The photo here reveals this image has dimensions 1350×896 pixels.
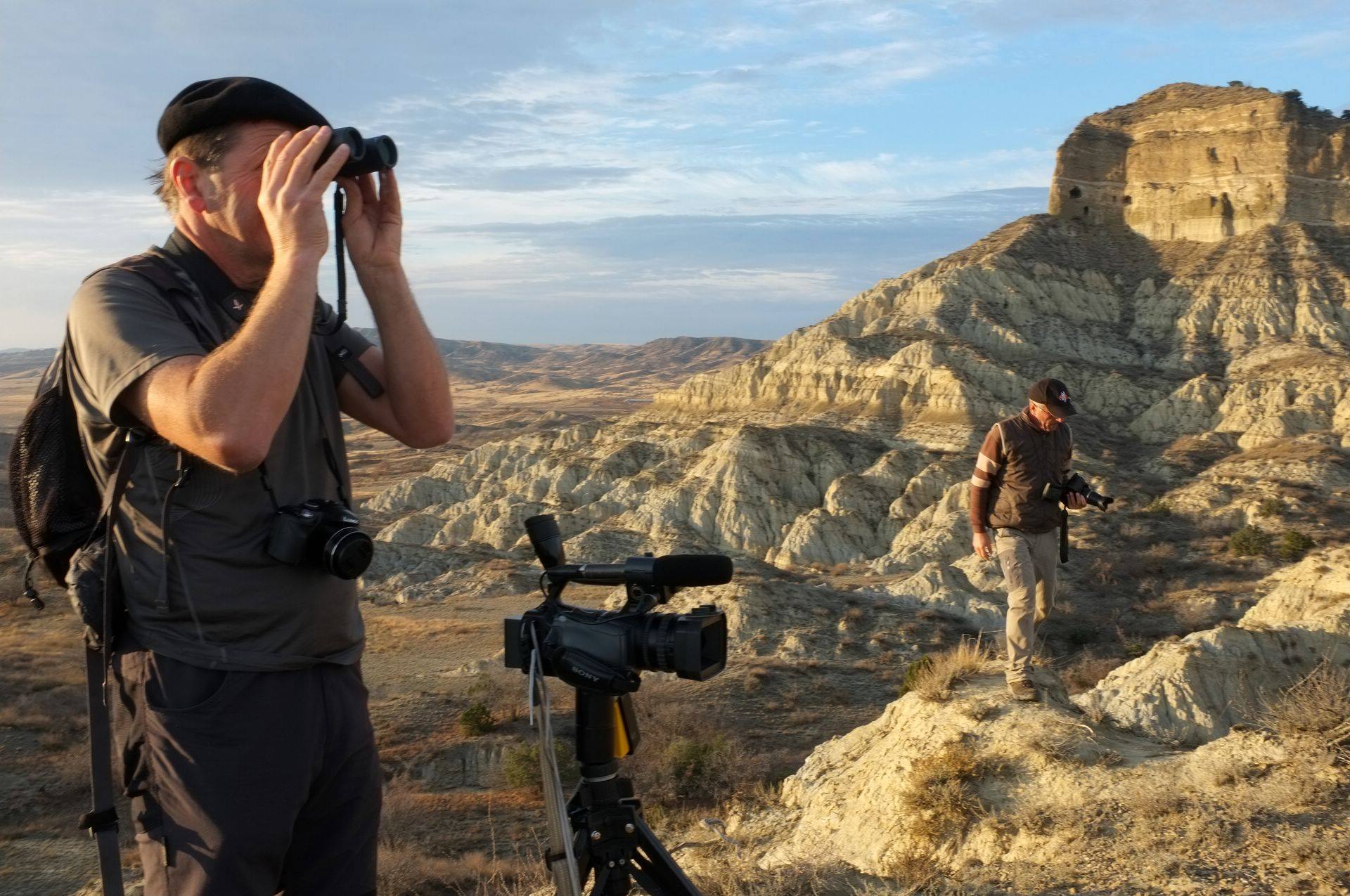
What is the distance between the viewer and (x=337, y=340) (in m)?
2.50

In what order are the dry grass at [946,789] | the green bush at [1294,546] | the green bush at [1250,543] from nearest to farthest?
the dry grass at [946,789] → the green bush at [1294,546] → the green bush at [1250,543]

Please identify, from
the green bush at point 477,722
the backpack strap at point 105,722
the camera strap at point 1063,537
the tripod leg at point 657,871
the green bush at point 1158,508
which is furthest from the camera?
the green bush at point 1158,508

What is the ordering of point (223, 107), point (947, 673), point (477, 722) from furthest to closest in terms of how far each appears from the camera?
point (477, 722), point (947, 673), point (223, 107)

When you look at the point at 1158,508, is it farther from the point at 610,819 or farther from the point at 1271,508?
the point at 610,819

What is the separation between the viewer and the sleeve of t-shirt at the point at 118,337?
191 cm

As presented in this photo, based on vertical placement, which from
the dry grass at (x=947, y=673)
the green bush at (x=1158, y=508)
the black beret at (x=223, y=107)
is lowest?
the green bush at (x=1158, y=508)

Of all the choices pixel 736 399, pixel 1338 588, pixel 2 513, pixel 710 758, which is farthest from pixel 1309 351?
pixel 2 513

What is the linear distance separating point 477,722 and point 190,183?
13485mm

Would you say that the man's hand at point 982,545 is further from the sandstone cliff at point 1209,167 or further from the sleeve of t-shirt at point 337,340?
the sandstone cliff at point 1209,167

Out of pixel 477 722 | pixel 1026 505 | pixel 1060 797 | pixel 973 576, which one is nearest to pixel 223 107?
pixel 1060 797

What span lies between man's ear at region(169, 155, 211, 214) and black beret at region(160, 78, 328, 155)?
0.19 ft

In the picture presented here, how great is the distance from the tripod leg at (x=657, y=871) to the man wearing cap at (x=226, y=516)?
74 cm

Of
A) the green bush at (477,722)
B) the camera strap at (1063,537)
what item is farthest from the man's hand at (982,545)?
the green bush at (477,722)

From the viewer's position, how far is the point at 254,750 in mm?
2070
